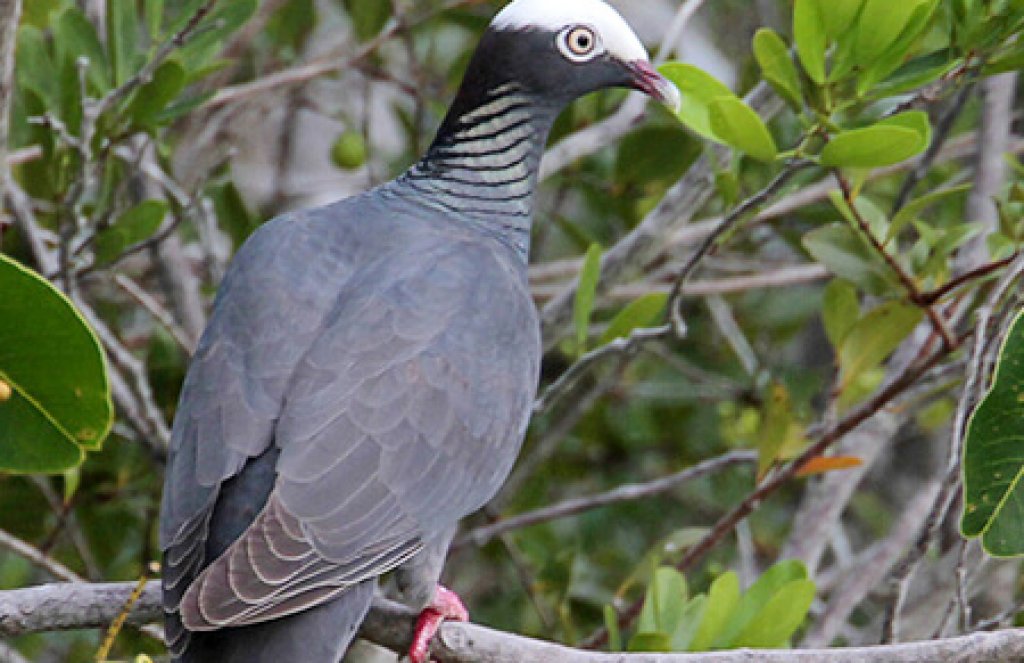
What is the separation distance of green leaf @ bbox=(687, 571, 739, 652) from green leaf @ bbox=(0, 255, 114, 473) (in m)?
1.17

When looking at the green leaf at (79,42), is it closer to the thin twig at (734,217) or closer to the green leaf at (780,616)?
the thin twig at (734,217)

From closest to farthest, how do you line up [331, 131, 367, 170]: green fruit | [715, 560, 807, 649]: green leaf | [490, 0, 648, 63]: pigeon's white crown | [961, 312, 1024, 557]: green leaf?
[961, 312, 1024, 557]: green leaf → [715, 560, 807, 649]: green leaf → [490, 0, 648, 63]: pigeon's white crown → [331, 131, 367, 170]: green fruit

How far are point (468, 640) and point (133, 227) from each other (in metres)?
1.35

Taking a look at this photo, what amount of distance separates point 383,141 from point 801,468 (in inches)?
151

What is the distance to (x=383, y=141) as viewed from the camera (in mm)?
6930

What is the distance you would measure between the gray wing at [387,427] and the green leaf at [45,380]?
0.33 m

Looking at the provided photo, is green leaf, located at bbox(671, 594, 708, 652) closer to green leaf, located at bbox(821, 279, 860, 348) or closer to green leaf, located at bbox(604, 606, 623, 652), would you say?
green leaf, located at bbox(604, 606, 623, 652)

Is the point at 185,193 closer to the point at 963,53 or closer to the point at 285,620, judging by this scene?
the point at 285,620

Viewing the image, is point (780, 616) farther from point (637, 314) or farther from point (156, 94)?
point (156, 94)

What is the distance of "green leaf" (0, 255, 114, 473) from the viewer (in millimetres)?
2637

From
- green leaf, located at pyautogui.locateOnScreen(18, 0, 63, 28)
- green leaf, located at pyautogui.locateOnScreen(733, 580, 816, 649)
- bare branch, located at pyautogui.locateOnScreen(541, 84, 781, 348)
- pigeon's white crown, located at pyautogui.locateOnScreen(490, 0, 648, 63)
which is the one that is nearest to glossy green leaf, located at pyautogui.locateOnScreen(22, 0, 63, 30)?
green leaf, located at pyautogui.locateOnScreen(18, 0, 63, 28)

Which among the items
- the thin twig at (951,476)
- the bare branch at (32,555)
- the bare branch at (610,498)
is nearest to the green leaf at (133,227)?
the bare branch at (32,555)

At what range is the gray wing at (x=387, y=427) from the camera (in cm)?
264

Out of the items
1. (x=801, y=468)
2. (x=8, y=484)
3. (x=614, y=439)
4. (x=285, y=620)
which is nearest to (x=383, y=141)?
(x=614, y=439)
